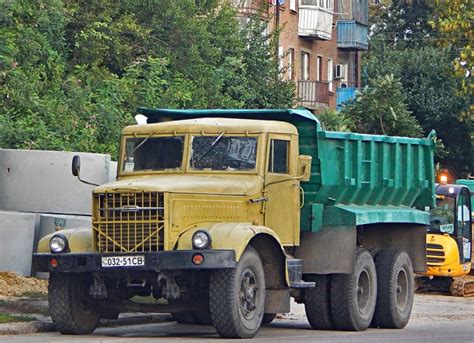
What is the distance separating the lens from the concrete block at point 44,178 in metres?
21.9

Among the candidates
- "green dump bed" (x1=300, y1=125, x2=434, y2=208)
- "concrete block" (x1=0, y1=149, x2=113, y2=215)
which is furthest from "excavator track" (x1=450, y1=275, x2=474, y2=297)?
"concrete block" (x1=0, y1=149, x2=113, y2=215)

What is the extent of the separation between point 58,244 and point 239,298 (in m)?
2.25

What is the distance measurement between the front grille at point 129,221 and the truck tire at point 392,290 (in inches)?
191

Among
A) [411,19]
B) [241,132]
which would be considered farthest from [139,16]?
[411,19]

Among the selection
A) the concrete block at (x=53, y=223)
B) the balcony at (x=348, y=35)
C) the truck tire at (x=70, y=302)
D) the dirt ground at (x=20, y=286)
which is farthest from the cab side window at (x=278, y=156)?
the balcony at (x=348, y=35)

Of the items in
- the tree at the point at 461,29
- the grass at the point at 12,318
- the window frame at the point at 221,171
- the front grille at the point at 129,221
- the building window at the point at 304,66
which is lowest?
the grass at the point at 12,318

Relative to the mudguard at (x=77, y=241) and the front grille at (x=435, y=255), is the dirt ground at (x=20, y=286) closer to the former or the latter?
the mudguard at (x=77, y=241)

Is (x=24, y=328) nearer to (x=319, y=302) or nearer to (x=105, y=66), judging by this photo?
(x=319, y=302)

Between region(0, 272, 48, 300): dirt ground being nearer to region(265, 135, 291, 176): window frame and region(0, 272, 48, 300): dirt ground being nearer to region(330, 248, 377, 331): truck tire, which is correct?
region(330, 248, 377, 331): truck tire

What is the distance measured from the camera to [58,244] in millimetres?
16609

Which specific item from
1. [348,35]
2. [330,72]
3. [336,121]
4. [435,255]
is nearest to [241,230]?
[435,255]

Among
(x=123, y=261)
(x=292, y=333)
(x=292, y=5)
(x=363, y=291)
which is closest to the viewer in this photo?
(x=123, y=261)

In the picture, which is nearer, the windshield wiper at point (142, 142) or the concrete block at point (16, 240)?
the windshield wiper at point (142, 142)

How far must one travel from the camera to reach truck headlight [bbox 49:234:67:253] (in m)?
16.6
